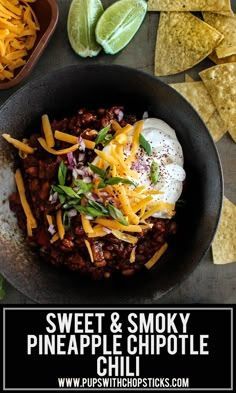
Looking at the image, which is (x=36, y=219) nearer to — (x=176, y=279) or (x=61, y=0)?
(x=176, y=279)

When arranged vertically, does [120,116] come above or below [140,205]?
above

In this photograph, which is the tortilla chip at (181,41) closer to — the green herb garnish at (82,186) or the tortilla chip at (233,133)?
the tortilla chip at (233,133)

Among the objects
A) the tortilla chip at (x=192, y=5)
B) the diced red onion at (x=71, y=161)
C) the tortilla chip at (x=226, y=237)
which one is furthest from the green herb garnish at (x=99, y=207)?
the tortilla chip at (x=192, y=5)

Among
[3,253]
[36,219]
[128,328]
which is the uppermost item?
[36,219]

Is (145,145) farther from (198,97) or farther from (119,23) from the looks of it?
(119,23)

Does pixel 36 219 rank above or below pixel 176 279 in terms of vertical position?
above

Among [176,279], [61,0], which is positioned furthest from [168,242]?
[61,0]

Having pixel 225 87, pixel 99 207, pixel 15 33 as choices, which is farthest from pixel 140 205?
pixel 15 33
